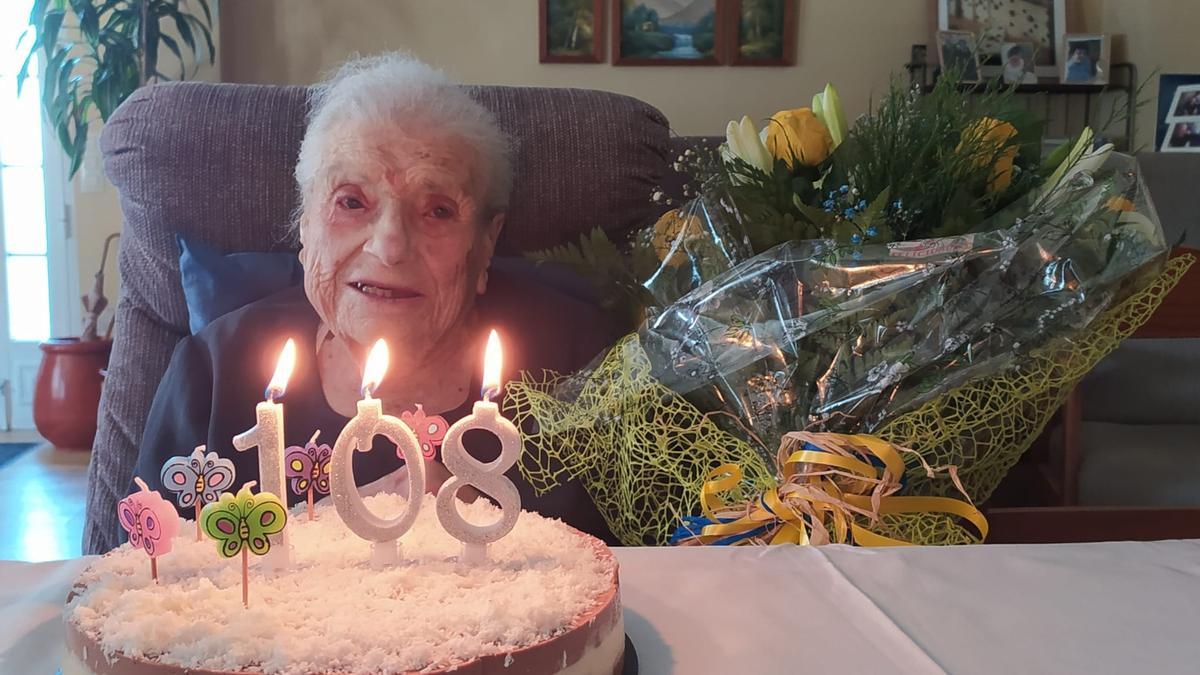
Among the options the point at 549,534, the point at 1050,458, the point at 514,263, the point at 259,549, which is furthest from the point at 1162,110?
the point at 259,549

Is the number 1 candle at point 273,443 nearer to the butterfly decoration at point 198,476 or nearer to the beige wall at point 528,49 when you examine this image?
the butterfly decoration at point 198,476

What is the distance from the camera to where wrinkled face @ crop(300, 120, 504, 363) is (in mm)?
1150

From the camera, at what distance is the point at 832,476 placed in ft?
2.81

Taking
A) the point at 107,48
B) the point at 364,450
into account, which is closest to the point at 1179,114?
the point at 364,450

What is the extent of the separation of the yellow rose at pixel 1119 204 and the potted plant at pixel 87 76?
8.96 ft

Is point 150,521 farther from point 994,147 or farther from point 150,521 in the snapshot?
point 994,147

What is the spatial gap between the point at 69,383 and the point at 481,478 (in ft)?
10.2

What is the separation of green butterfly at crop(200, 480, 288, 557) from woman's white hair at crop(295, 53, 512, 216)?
685 millimetres

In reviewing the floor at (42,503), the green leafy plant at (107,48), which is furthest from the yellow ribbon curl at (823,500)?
the green leafy plant at (107,48)

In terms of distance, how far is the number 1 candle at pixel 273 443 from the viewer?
0.64m

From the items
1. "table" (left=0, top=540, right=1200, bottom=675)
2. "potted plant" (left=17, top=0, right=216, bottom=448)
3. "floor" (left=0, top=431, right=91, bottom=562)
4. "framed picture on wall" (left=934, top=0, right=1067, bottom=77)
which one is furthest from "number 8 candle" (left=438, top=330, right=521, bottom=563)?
"framed picture on wall" (left=934, top=0, right=1067, bottom=77)

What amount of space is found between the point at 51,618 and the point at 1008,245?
0.84 meters

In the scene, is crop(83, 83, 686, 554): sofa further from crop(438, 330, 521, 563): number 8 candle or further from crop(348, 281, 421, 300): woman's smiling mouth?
crop(438, 330, 521, 563): number 8 candle

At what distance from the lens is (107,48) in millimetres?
2918
